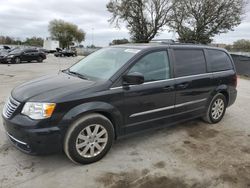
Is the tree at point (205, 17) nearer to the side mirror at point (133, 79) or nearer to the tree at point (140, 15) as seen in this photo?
the tree at point (140, 15)

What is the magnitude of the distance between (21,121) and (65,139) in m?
0.58

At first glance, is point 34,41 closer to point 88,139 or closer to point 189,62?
point 189,62

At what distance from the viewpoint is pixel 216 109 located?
208 inches

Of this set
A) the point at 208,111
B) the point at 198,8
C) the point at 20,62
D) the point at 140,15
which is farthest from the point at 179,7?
the point at 208,111

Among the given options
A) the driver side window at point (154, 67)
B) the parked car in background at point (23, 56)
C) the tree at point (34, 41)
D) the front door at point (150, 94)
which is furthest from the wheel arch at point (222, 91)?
the tree at point (34, 41)

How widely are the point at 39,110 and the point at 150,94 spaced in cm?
167

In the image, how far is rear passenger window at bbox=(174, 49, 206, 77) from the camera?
4.32m

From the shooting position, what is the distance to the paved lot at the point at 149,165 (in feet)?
9.97

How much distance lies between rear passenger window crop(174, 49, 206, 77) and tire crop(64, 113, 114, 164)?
1.65 metres

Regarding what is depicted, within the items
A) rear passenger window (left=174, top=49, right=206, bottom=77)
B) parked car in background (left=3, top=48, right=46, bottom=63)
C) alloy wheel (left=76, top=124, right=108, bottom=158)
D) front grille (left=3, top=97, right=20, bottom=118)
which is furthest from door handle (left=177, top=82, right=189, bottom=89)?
parked car in background (left=3, top=48, right=46, bottom=63)

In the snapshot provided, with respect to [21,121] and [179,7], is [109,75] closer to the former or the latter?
[21,121]

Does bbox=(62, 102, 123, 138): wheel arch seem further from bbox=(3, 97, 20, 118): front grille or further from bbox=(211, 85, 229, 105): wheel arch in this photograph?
bbox=(211, 85, 229, 105): wheel arch

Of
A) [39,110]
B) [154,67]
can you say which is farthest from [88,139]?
[154,67]

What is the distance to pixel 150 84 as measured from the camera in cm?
385
